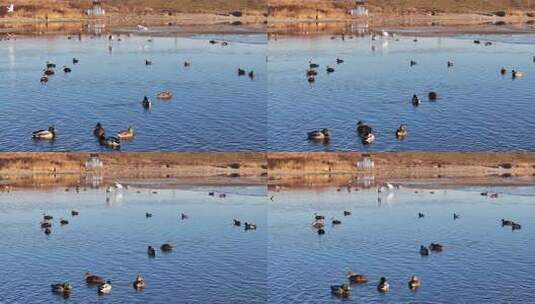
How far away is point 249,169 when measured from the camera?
1331 inches

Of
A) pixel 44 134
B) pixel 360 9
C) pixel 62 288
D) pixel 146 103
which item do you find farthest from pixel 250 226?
pixel 360 9

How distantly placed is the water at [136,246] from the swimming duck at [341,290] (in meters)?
1.27

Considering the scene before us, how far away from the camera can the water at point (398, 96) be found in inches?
1277

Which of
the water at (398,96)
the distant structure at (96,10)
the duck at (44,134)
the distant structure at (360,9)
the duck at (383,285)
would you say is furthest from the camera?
the distant structure at (96,10)

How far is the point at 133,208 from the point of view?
3722cm

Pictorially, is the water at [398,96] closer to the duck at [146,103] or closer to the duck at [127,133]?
the duck at [146,103]

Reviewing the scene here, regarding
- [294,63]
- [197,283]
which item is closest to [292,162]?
[294,63]

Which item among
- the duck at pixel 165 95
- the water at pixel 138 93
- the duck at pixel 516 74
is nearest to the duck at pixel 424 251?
the water at pixel 138 93

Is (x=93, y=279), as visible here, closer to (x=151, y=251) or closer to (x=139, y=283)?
(x=139, y=283)

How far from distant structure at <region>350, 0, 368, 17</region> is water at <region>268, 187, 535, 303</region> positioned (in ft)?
14.1

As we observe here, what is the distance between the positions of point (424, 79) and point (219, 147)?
6.53m

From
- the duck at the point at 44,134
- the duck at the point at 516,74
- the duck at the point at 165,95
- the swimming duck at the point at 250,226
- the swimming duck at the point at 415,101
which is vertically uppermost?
the duck at the point at 516,74

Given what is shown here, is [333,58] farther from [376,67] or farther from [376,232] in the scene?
[376,232]

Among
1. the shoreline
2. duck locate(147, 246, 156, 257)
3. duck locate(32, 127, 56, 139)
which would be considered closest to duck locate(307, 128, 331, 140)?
the shoreline
